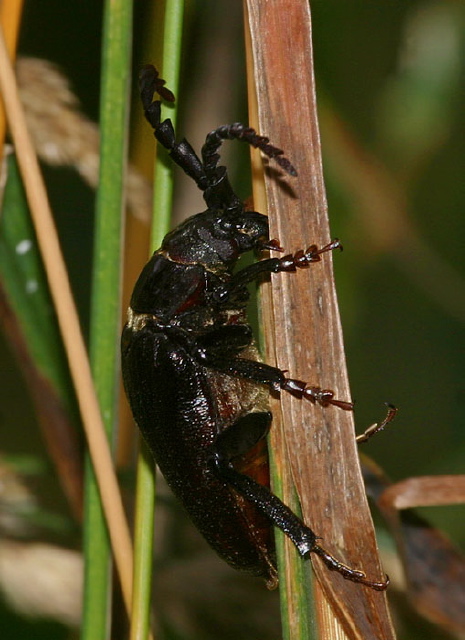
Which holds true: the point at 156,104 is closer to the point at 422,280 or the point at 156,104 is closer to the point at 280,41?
the point at 280,41

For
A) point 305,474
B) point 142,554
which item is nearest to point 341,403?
point 305,474

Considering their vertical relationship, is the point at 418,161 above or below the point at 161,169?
above

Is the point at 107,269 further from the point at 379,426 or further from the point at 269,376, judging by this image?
the point at 379,426

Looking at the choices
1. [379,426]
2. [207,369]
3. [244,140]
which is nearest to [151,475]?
[207,369]

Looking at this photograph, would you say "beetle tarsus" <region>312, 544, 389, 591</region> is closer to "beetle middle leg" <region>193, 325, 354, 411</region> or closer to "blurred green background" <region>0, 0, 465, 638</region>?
"beetle middle leg" <region>193, 325, 354, 411</region>

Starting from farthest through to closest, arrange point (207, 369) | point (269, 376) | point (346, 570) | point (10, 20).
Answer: point (207, 369) → point (10, 20) → point (269, 376) → point (346, 570)

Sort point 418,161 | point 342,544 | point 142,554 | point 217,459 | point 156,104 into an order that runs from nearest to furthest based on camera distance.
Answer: point 342,544 → point 142,554 → point 156,104 → point 217,459 → point 418,161

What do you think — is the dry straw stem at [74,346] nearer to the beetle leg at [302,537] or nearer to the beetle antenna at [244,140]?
the beetle leg at [302,537]
